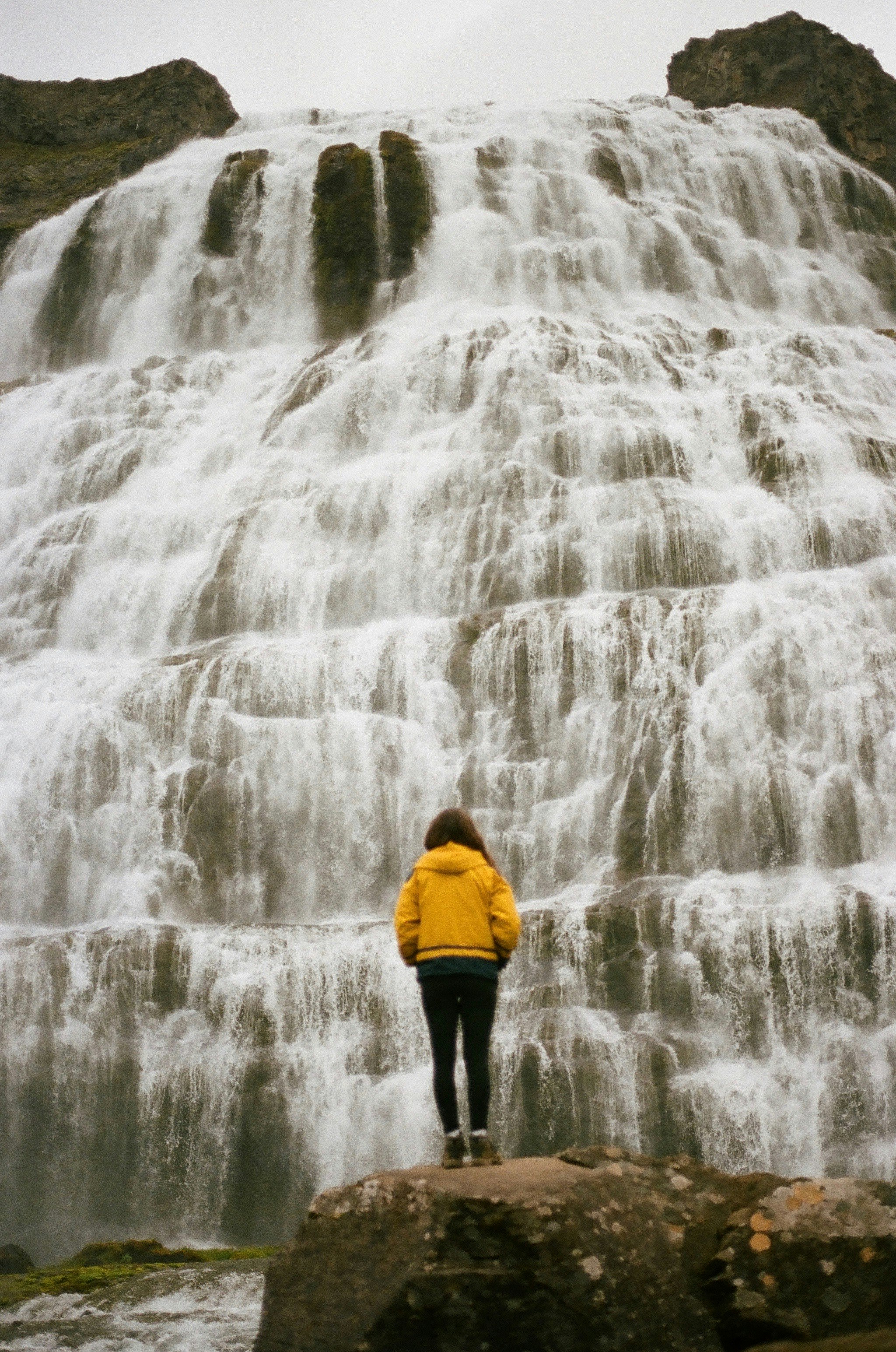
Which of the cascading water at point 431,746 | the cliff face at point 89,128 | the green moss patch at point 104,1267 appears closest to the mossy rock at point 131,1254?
the green moss patch at point 104,1267

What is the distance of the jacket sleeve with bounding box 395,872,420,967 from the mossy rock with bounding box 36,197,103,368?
2746 centimetres

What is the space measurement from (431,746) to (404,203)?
18360 mm

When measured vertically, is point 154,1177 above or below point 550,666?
below

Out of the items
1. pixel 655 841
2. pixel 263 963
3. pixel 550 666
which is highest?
pixel 550 666

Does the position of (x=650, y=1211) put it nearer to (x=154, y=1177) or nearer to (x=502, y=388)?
(x=154, y=1177)

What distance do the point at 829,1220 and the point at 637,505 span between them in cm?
1432

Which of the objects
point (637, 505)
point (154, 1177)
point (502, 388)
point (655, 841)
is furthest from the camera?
point (502, 388)

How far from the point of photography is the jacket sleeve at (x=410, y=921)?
21.0ft

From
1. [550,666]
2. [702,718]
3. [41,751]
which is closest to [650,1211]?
[702,718]

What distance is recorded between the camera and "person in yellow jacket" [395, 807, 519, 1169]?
626 cm

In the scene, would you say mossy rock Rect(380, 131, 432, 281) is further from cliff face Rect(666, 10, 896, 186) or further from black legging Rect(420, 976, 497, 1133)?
black legging Rect(420, 976, 497, 1133)

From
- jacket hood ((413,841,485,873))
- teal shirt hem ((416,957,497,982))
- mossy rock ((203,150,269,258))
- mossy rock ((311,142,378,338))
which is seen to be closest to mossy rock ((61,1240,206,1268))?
teal shirt hem ((416,957,497,982))

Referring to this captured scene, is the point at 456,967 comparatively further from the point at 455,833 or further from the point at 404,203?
the point at 404,203

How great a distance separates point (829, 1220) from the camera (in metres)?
6.03
